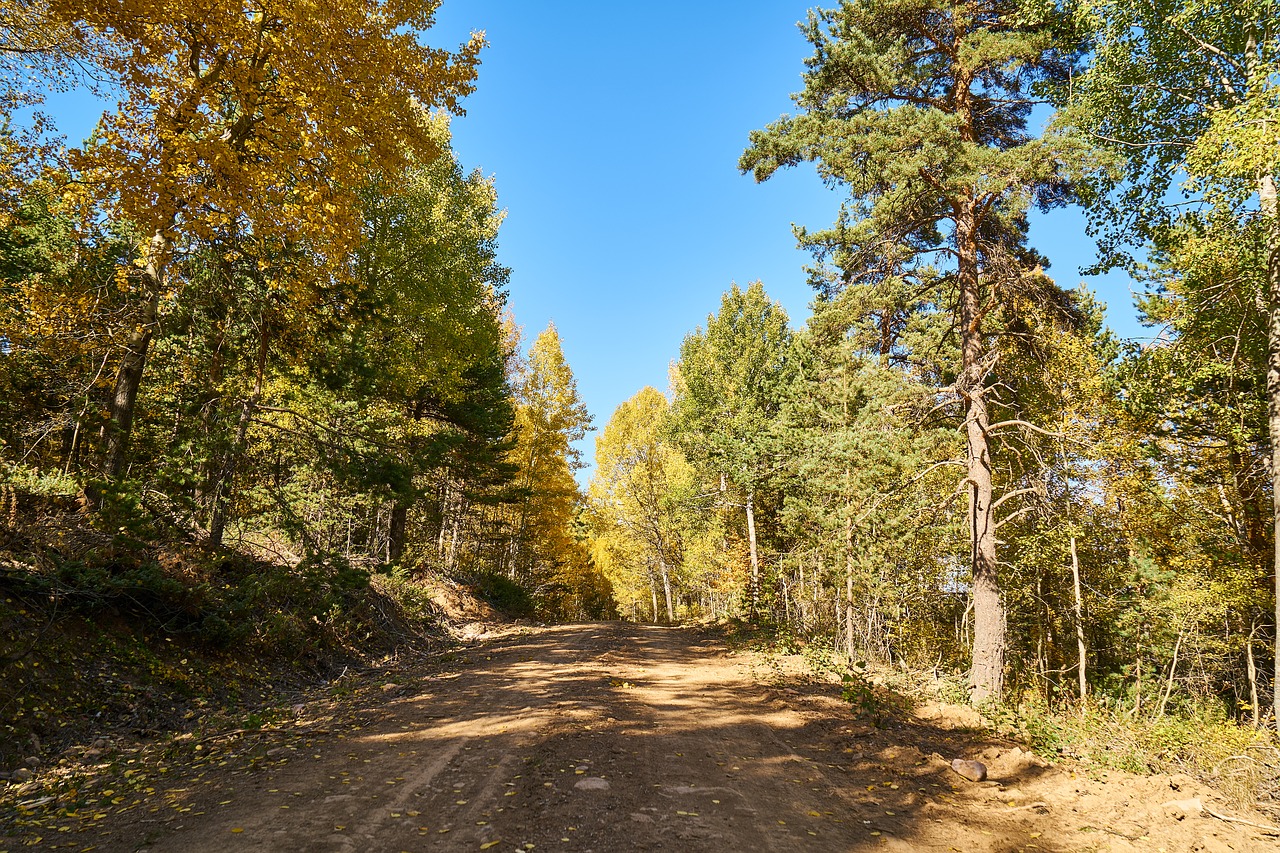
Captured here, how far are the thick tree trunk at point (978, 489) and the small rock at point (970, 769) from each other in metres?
3.46

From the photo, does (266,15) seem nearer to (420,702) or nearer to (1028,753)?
→ (420,702)

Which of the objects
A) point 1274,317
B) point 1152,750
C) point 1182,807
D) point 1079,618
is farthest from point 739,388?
point 1182,807

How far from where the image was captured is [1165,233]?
9734 mm

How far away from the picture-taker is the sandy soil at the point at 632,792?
13.1 feet

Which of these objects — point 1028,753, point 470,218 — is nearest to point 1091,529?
point 1028,753

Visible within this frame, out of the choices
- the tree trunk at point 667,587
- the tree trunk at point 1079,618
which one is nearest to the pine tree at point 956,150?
the tree trunk at point 1079,618

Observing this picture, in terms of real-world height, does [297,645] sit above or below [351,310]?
below

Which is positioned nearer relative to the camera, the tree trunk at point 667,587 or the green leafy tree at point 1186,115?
the green leafy tree at point 1186,115

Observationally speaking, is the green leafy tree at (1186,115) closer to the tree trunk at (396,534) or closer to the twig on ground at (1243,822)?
the twig on ground at (1243,822)

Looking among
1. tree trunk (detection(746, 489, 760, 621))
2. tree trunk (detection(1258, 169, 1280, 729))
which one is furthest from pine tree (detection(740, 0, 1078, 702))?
tree trunk (detection(746, 489, 760, 621))

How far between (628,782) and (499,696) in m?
3.88

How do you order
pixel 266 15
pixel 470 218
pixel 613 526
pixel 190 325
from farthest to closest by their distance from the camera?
pixel 613 526 → pixel 470 218 → pixel 190 325 → pixel 266 15

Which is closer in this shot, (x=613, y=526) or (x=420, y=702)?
(x=420, y=702)

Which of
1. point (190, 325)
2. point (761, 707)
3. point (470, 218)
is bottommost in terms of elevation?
point (761, 707)
